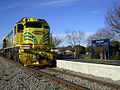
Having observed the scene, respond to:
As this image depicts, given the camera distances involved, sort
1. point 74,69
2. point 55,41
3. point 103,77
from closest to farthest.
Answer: point 103,77 < point 74,69 < point 55,41

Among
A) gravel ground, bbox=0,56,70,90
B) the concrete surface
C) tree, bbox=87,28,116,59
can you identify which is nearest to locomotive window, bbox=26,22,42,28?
the concrete surface

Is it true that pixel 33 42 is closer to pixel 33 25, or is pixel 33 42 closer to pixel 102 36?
pixel 33 25

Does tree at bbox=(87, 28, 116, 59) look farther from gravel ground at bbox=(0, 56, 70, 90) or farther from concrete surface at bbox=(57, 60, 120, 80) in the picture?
gravel ground at bbox=(0, 56, 70, 90)

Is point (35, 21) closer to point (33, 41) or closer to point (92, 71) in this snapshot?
point (33, 41)

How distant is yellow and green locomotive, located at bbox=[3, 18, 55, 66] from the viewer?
35.0 ft

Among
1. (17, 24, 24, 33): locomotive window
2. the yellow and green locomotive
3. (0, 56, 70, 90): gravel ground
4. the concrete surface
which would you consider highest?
(17, 24, 24, 33): locomotive window

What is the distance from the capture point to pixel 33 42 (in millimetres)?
10875

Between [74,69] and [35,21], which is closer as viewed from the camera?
[74,69]

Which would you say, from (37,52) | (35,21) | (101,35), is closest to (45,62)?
(37,52)

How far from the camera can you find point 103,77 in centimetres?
744

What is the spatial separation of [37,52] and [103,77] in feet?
17.4

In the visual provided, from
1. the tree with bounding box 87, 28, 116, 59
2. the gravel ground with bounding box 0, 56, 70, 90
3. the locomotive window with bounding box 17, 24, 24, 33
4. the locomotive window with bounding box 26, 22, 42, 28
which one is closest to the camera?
the gravel ground with bounding box 0, 56, 70, 90

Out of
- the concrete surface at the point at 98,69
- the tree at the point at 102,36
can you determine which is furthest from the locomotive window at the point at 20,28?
the tree at the point at 102,36

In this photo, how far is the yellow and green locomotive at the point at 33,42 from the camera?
10664 millimetres
